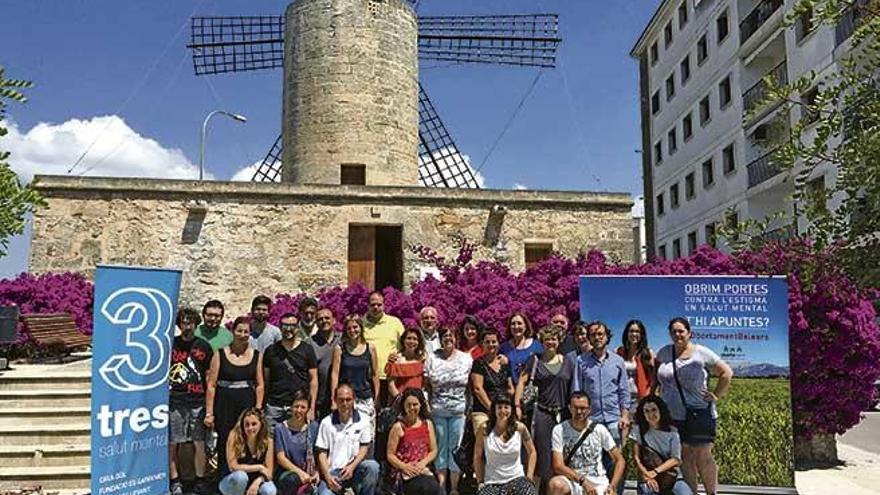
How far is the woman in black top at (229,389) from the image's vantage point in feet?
19.4

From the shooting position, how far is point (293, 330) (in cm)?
612

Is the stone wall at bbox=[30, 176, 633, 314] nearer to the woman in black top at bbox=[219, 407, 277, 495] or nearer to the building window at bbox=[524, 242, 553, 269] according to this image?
the building window at bbox=[524, 242, 553, 269]

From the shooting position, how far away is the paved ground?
742 centimetres

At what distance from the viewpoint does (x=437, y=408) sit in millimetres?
6168

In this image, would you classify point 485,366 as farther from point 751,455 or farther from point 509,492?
point 751,455

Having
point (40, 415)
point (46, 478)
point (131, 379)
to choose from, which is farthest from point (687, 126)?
point (131, 379)

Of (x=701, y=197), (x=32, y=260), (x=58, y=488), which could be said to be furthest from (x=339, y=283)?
(x=701, y=197)

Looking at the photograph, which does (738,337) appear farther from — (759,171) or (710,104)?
(710,104)

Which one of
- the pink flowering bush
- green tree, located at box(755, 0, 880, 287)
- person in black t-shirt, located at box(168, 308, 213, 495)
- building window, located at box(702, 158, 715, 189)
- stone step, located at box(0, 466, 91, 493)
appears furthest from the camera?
building window, located at box(702, 158, 715, 189)

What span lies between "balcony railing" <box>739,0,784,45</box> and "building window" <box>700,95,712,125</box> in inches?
126

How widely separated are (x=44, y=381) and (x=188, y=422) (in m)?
3.91

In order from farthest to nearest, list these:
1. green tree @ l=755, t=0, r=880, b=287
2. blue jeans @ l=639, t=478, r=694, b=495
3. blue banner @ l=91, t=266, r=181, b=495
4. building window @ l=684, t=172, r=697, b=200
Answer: building window @ l=684, t=172, r=697, b=200
blue jeans @ l=639, t=478, r=694, b=495
blue banner @ l=91, t=266, r=181, b=495
green tree @ l=755, t=0, r=880, b=287

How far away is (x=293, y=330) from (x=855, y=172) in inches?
175

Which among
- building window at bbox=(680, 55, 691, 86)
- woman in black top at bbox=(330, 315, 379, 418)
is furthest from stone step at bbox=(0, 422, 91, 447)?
building window at bbox=(680, 55, 691, 86)
